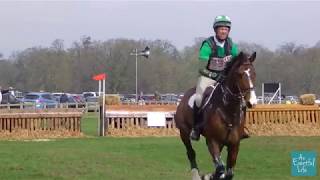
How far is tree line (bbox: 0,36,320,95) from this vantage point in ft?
284

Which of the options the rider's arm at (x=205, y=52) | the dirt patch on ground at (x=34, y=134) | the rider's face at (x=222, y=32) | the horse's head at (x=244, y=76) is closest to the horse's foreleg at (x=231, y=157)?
the horse's head at (x=244, y=76)

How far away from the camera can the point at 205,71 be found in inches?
443

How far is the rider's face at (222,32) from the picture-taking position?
10.9 m

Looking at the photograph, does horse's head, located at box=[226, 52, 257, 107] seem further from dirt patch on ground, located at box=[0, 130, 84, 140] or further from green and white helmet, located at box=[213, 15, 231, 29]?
dirt patch on ground, located at box=[0, 130, 84, 140]

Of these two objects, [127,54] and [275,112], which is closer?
[275,112]

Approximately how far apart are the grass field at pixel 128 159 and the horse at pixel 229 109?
3.92 meters

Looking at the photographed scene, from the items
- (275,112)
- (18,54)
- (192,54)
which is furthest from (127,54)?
(275,112)

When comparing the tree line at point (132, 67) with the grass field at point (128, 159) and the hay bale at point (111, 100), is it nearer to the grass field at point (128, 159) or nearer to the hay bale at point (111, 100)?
the hay bale at point (111, 100)

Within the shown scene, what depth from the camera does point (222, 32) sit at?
35.8 ft

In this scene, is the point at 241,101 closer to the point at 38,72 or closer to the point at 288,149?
the point at 288,149

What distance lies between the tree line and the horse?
2858 inches

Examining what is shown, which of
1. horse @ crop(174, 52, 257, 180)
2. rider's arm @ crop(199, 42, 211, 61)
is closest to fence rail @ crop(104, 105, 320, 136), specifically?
rider's arm @ crop(199, 42, 211, 61)

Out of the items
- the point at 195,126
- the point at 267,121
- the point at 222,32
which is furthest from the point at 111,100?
the point at 222,32

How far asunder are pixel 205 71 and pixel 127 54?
76.7m
